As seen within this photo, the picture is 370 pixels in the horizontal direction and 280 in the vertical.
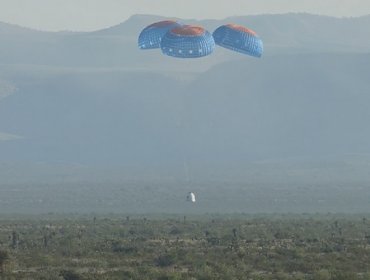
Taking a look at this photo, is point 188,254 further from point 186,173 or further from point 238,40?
point 186,173

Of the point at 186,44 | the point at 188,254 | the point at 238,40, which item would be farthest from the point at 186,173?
the point at 188,254

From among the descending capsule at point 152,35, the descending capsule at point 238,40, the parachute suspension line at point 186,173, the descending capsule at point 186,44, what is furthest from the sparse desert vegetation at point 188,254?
the parachute suspension line at point 186,173

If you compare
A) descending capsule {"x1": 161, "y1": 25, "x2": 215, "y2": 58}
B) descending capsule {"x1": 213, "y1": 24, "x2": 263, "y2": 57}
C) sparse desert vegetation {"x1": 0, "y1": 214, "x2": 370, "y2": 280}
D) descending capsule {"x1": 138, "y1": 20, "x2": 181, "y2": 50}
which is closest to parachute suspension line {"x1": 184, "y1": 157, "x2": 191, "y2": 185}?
descending capsule {"x1": 138, "y1": 20, "x2": 181, "y2": 50}

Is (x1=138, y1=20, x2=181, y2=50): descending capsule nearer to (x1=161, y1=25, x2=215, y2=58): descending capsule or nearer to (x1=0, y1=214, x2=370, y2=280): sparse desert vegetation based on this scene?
(x1=161, y1=25, x2=215, y2=58): descending capsule

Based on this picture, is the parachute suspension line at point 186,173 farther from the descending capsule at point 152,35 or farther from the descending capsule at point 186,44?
the descending capsule at point 186,44

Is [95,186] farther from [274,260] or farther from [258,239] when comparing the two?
[274,260]

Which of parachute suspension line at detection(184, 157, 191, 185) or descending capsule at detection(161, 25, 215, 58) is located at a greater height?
parachute suspension line at detection(184, 157, 191, 185)
